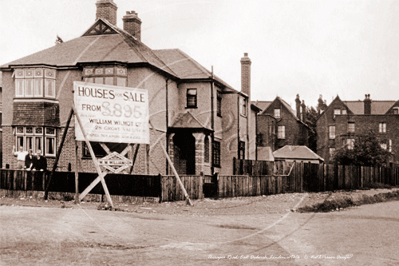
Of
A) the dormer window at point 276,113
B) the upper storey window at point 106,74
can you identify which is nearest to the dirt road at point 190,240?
the upper storey window at point 106,74

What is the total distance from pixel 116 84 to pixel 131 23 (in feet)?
25.6

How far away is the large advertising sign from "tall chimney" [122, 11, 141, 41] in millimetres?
16539

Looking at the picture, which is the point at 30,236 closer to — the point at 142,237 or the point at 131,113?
the point at 142,237

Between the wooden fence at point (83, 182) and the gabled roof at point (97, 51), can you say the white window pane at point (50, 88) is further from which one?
the wooden fence at point (83, 182)

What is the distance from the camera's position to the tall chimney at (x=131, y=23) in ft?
112

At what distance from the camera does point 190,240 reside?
32.5ft

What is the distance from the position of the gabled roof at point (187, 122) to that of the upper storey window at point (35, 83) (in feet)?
26.6

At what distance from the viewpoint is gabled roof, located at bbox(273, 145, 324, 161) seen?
62.4m

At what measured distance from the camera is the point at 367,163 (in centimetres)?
4775

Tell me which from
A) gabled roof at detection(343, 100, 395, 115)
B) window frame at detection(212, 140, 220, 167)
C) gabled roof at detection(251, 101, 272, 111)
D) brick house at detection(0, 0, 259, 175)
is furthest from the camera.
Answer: gabled roof at detection(343, 100, 395, 115)

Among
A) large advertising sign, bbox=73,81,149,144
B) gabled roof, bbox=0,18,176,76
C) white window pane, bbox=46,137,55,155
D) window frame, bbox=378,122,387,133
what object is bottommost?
white window pane, bbox=46,137,55,155

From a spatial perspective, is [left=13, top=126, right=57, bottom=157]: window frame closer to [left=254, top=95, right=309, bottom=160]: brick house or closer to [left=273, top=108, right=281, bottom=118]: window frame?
[left=254, top=95, right=309, bottom=160]: brick house

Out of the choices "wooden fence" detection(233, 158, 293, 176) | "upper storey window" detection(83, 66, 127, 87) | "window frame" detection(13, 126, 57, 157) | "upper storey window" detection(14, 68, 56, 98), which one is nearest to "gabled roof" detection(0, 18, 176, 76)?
"upper storey window" detection(83, 66, 127, 87)

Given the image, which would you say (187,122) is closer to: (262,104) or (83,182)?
(83,182)
